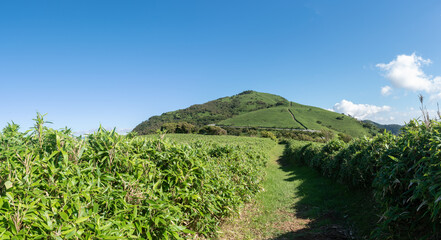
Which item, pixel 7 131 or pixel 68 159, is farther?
pixel 7 131

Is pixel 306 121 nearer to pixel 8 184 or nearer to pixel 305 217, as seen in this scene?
pixel 305 217

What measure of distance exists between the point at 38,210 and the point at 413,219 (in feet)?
16.0

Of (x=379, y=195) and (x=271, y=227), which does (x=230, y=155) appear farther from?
(x=379, y=195)

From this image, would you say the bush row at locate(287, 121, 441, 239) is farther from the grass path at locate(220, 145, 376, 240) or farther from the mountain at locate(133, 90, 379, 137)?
the mountain at locate(133, 90, 379, 137)

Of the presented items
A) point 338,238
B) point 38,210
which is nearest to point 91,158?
point 38,210

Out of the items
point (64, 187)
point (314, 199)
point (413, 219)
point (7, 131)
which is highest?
point (7, 131)

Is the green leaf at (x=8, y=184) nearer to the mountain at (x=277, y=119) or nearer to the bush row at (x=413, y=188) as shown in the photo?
the bush row at (x=413, y=188)

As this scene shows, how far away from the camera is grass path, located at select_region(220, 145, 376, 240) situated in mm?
5203

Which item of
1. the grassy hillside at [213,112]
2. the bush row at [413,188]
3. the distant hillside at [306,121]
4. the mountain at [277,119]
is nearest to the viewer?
the bush row at [413,188]

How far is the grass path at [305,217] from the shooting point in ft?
17.1

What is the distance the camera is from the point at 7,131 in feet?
9.50

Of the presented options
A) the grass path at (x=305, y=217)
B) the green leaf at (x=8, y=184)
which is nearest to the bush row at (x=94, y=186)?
the green leaf at (x=8, y=184)

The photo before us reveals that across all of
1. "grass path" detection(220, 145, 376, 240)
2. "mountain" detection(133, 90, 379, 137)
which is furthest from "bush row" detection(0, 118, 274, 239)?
"mountain" detection(133, 90, 379, 137)

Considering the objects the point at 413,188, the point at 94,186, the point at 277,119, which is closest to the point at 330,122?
the point at 277,119
